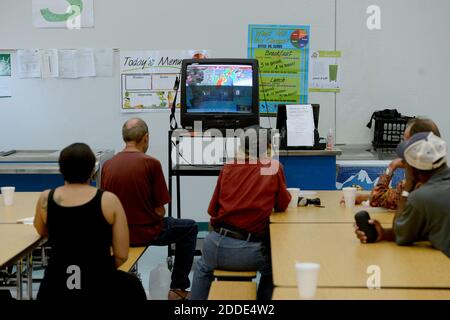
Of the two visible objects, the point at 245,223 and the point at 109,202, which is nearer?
the point at 109,202

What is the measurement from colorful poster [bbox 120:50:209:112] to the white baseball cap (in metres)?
3.91

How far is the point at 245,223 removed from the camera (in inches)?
146

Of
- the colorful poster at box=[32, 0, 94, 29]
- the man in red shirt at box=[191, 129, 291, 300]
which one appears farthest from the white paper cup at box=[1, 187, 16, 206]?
the colorful poster at box=[32, 0, 94, 29]

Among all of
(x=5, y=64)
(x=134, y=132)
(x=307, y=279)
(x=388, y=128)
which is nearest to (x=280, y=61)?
(x=388, y=128)

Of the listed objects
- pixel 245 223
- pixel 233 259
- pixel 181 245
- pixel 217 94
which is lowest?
pixel 181 245

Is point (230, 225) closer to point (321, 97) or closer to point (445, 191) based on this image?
point (445, 191)

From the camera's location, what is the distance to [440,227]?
289 centimetres

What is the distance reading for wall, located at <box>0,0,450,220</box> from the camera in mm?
6566

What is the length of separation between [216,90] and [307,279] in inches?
127

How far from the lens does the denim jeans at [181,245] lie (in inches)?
183

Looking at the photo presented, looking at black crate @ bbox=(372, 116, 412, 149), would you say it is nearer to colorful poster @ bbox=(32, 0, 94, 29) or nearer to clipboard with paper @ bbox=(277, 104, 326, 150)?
clipboard with paper @ bbox=(277, 104, 326, 150)

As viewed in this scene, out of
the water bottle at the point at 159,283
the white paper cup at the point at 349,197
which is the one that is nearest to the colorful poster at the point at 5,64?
the water bottle at the point at 159,283

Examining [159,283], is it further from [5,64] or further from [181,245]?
[5,64]

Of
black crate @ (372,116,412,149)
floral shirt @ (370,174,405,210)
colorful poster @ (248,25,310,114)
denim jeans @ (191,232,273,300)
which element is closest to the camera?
denim jeans @ (191,232,273,300)
